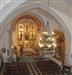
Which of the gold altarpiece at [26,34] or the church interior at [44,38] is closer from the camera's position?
the church interior at [44,38]

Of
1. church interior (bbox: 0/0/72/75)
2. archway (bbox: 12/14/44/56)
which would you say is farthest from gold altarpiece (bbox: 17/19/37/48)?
church interior (bbox: 0/0/72/75)

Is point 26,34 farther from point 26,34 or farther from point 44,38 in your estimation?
point 44,38

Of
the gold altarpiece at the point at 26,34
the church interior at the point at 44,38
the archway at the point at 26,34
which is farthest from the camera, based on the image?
the gold altarpiece at the point at 26,34

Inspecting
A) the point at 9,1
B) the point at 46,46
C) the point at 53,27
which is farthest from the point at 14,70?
the point at 53,27

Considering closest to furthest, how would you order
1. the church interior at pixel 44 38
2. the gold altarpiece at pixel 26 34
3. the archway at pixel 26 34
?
1. the church interior at pixel 44 38
2. the archway at pixel 26 34
3. the gold altarpiece at pixel 26 34

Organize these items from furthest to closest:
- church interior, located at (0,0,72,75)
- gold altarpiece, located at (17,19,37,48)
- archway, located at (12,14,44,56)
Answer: gold altarpiece, located at (17,19,37,48) < archway, located at (12,14,44,56) < church interior, located at (0,0,72,75)

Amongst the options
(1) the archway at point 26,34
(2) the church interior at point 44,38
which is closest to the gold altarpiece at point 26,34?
(1) the archway at point 26,34

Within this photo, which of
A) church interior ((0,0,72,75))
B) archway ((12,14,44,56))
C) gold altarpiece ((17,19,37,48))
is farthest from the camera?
gold altarpiece ((17,19,37,48))

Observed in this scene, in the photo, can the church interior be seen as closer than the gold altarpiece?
Yes

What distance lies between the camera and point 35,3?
1520cm

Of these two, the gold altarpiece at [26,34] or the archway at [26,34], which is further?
the gold altarpiece at [26,34]

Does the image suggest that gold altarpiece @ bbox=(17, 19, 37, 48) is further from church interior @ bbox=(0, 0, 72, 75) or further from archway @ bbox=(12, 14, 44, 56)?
church interior @ bbox=(0, 0, 72, 75)

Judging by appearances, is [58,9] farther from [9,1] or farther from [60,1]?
[9,1]

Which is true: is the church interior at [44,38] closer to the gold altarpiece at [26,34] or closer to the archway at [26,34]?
the archway at [26,34]
